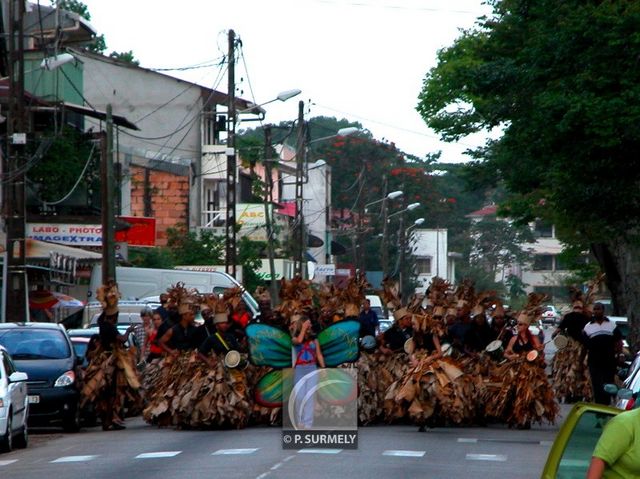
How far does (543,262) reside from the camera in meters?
134

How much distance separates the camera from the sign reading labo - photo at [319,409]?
52.4 feet

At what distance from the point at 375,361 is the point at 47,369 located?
4.85 m

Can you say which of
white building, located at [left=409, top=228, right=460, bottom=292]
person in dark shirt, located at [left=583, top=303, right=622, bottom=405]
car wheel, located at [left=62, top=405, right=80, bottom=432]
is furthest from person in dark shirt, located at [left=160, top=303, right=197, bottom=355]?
white building, located at [left=409, top=228, right=460, bottom=292]

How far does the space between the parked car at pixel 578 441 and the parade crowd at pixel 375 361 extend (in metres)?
10.9

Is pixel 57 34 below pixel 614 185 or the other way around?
the other way around

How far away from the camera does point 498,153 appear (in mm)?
42000

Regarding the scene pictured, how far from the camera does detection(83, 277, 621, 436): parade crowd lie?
20234 millimetres

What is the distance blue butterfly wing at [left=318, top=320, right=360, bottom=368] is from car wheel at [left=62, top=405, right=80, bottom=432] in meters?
5.35

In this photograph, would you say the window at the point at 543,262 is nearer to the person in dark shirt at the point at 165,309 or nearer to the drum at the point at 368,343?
the person in dark shirt at the point at 165,309

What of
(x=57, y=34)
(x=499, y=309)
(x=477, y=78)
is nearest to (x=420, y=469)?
(x=499, y=309)

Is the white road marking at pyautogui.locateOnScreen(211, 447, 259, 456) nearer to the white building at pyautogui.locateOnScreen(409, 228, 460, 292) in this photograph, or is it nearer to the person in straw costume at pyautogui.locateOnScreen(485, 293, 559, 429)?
the person in straw costume at pyautogui.locateOnScreen(485, 293, 559, 429)

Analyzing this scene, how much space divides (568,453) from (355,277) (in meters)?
14.9

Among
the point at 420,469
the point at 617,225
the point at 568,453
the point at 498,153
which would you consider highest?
the point at 498,153

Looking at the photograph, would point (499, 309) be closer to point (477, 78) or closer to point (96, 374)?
point (96, 374)
